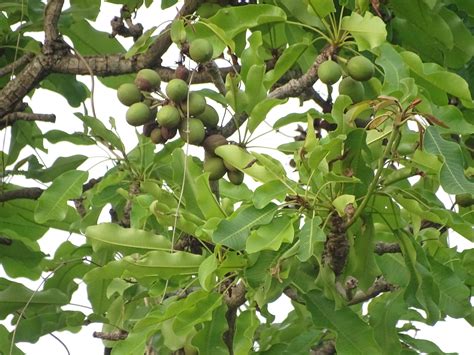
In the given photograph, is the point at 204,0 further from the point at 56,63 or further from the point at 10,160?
the point at 10,160

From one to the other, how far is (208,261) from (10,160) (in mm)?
1171

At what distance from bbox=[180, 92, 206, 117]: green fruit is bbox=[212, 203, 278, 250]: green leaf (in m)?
0.21

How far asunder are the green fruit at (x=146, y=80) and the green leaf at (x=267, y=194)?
351 mm

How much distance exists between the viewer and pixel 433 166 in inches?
68.6

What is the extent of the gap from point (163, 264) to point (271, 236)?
218 millimetres

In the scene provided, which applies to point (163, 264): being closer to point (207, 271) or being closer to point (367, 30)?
point (207, 271)

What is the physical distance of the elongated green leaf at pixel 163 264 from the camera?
184 centimetres

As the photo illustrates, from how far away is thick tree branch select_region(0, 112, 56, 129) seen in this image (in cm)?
225

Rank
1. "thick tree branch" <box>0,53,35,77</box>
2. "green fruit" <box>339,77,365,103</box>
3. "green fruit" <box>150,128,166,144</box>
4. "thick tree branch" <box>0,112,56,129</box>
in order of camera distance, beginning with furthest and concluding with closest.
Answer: "thick tree branch" <box>0,53,35,77</box>, "thick tree branch" <box>0,112,56,129</box>, "green fruit" <box>339,77,365,103</box>, "green fruit" <box>150,128,166,144</box>

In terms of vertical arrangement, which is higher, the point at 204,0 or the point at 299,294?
the point at 204,0

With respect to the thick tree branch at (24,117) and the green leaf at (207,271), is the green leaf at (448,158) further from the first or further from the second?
the thick tree branch at (24,117)

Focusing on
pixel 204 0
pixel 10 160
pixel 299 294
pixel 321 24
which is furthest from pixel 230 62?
pixel 10 160

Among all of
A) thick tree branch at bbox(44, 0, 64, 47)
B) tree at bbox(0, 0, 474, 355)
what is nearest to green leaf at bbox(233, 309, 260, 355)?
A: tree at bbox(0, 0, 474, 355)

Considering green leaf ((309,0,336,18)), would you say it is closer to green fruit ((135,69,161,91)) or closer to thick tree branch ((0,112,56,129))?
green fruit ((135,69,161,91))
